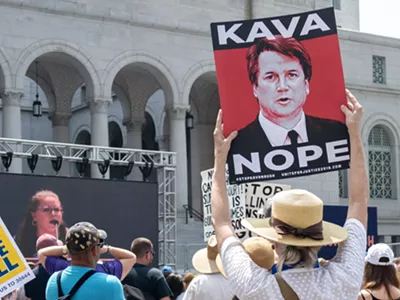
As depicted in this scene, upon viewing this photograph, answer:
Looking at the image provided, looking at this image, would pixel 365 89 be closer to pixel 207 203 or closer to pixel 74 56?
pixel 74 56

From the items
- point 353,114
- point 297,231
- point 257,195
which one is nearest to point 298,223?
point 297,231

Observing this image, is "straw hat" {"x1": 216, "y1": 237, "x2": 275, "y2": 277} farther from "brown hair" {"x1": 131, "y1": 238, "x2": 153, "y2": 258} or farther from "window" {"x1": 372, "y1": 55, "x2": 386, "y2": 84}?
"window" {"x1": 372, "y1": 55, "x2": 386, "y2": 84}

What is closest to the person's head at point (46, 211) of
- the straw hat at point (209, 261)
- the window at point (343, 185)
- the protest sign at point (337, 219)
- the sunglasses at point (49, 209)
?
the sunglasses at point (49, 209)

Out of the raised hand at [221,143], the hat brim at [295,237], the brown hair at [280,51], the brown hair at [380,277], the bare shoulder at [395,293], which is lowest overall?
the bare shoulder at [395,293]

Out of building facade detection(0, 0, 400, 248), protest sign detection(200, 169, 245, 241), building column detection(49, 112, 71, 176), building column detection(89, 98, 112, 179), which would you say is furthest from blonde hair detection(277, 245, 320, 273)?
building column detection(49, 112, 71, 176)

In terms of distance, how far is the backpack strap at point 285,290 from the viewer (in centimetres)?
361

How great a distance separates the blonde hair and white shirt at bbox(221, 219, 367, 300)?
0.12ft

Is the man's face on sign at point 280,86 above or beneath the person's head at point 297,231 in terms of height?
above

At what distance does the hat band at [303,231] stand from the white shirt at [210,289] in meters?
1.87

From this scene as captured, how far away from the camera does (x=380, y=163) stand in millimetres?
33375

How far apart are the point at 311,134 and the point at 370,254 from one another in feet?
5.50

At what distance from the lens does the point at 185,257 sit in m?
26.0

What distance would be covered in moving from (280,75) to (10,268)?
316 cm

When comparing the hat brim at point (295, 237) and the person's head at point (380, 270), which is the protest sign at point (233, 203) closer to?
the person's head at point (380, 270)
